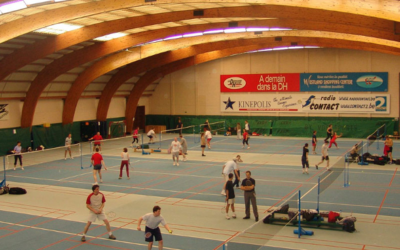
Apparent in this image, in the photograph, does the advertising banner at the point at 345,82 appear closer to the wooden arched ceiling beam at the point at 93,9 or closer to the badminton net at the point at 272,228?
the wooden arched ceiling beam at the point at 93,9

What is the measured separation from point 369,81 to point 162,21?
2607cm

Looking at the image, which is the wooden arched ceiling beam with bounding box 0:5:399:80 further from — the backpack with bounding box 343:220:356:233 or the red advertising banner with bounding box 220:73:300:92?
the red advertising banner with bounding box 220:73:300:92

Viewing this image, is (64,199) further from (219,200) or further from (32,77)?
(32,77)

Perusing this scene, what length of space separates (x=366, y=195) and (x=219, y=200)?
6.69m

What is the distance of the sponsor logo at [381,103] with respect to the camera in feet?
146

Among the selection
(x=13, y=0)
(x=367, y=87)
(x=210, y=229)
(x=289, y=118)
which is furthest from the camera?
(x=289, y=118)

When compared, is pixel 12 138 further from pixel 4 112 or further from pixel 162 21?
pixel 162 21

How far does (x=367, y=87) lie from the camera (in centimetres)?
4509

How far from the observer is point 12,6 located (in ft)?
69.4

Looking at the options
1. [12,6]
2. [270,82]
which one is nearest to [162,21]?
[12,6]

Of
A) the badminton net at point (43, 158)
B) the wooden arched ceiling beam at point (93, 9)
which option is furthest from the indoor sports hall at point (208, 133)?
the badminton net at point (43, 158)

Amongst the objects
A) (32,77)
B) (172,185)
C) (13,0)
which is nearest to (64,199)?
(172,185)

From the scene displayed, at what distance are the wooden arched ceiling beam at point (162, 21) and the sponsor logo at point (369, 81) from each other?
21.8 m

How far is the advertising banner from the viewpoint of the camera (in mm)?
44594
